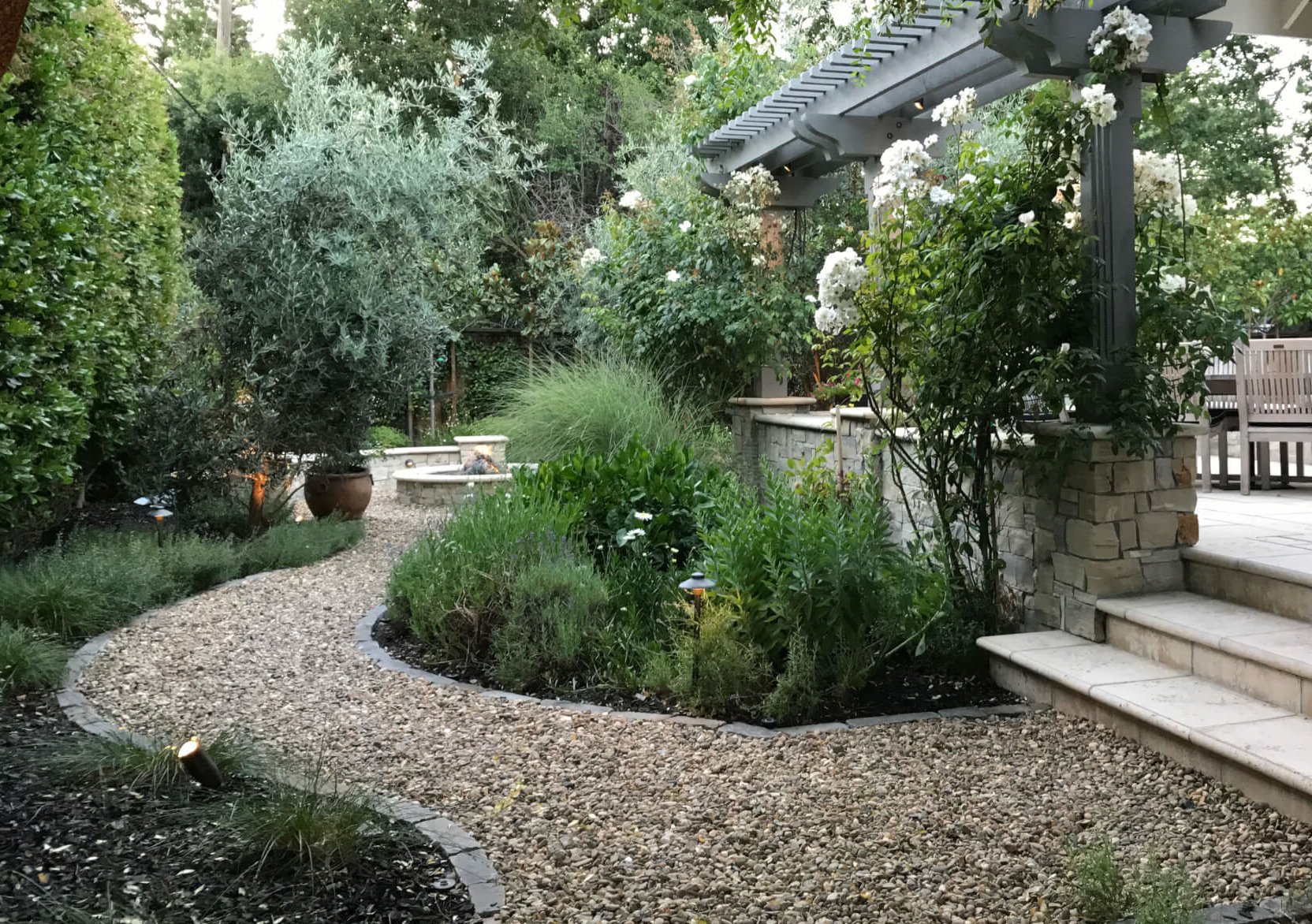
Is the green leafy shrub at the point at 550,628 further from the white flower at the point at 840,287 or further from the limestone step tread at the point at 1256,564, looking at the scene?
the limestone step tread at the point at 1256,564

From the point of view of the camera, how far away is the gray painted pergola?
4148mm

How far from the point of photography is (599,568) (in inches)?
213

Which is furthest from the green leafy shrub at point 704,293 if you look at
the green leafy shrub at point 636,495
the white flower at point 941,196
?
the white flower at point 941,196

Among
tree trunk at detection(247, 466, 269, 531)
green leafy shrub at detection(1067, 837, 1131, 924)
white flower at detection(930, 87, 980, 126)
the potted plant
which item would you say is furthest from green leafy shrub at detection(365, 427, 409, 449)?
green leafy shrub at detection(1067, 837, 1131, 924)

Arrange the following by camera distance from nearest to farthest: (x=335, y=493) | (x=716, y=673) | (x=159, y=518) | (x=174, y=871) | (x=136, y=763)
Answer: (x=174, y=871)
(x=136, y=763)
(x=716, y=673)
(x=159, y=518)
(x=335, y=493)

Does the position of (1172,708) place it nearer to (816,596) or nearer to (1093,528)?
(1093,528)

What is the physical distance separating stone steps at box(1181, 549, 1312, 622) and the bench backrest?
7.08 ft

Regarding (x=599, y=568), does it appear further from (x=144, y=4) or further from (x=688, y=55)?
(x=144, y=4)

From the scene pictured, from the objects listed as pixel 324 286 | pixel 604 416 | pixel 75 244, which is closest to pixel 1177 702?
pixel 604 416

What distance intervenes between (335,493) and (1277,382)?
6280mm

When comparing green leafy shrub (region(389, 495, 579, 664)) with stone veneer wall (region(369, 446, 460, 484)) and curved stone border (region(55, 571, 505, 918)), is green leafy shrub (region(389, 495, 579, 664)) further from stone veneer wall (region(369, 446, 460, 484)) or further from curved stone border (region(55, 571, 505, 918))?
stone veneer wall (region(369, 446, 460, 484))

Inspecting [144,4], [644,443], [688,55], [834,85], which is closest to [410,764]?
[644,443]

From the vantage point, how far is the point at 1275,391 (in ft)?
19.4

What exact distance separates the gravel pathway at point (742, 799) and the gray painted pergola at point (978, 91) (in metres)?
1.72
